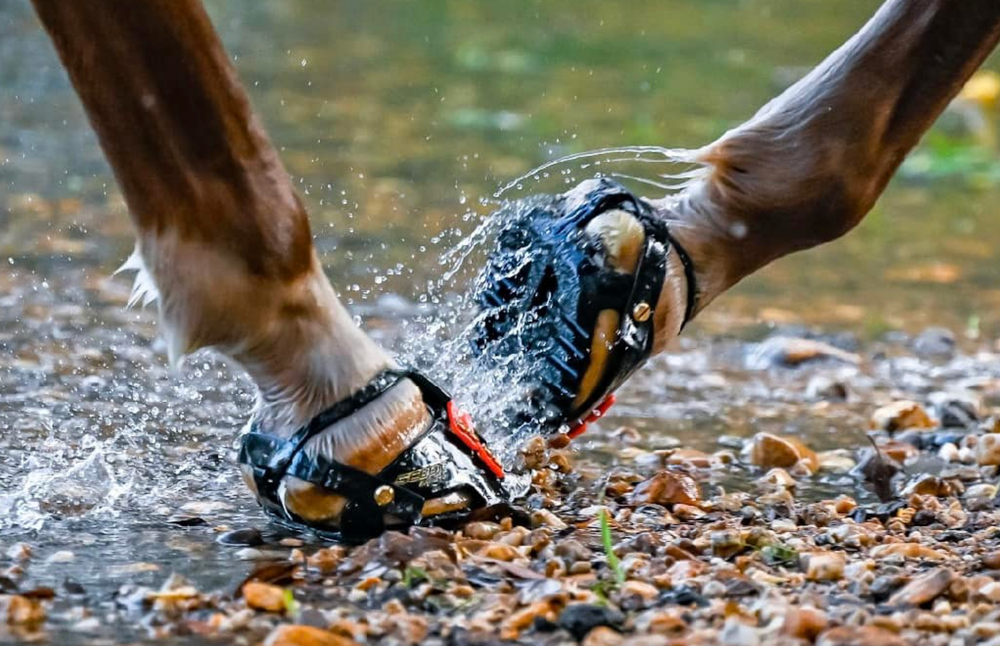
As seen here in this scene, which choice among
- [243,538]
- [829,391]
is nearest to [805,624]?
[243,538]

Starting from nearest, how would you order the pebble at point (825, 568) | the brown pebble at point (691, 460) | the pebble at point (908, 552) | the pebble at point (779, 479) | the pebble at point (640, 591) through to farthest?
the pebble at point (640, 591) < the pebble at point (825, 568) < the pebble at point (908, 552) < the pebble at point (779, 479) < the brown pebble at point (691, 460)

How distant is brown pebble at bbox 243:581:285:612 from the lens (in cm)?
201

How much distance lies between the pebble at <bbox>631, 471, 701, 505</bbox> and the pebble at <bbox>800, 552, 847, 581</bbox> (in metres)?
0.40

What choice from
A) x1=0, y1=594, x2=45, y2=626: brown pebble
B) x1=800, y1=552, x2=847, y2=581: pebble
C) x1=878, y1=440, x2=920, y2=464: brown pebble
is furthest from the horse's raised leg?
x1=878, y1=440, x2=920, y2=464: brown pebble

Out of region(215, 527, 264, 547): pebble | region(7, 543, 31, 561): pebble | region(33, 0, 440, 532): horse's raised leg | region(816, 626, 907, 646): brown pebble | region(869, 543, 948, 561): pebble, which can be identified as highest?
region(33, 0, 440, 532): horse's raised leg

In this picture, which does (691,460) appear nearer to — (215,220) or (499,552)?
(499,552)

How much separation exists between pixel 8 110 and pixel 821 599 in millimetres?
4849

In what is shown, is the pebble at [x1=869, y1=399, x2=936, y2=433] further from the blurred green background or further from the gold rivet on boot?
the gold rivet on boot

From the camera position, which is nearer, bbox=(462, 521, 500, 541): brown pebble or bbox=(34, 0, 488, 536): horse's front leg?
bbox=(34, 0, 488, 536): horse's front leg

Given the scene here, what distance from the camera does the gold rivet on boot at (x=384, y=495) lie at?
2299mm

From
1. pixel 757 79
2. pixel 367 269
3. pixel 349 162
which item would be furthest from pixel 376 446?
pixel 757 79

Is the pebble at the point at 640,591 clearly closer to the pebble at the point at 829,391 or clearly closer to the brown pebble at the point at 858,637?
the brown pebble at the point at 858,637

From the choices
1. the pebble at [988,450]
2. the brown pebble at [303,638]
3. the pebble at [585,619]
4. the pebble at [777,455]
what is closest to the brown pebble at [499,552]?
the pebble at [585,619]

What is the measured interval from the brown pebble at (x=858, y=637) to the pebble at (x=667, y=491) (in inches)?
28.7
